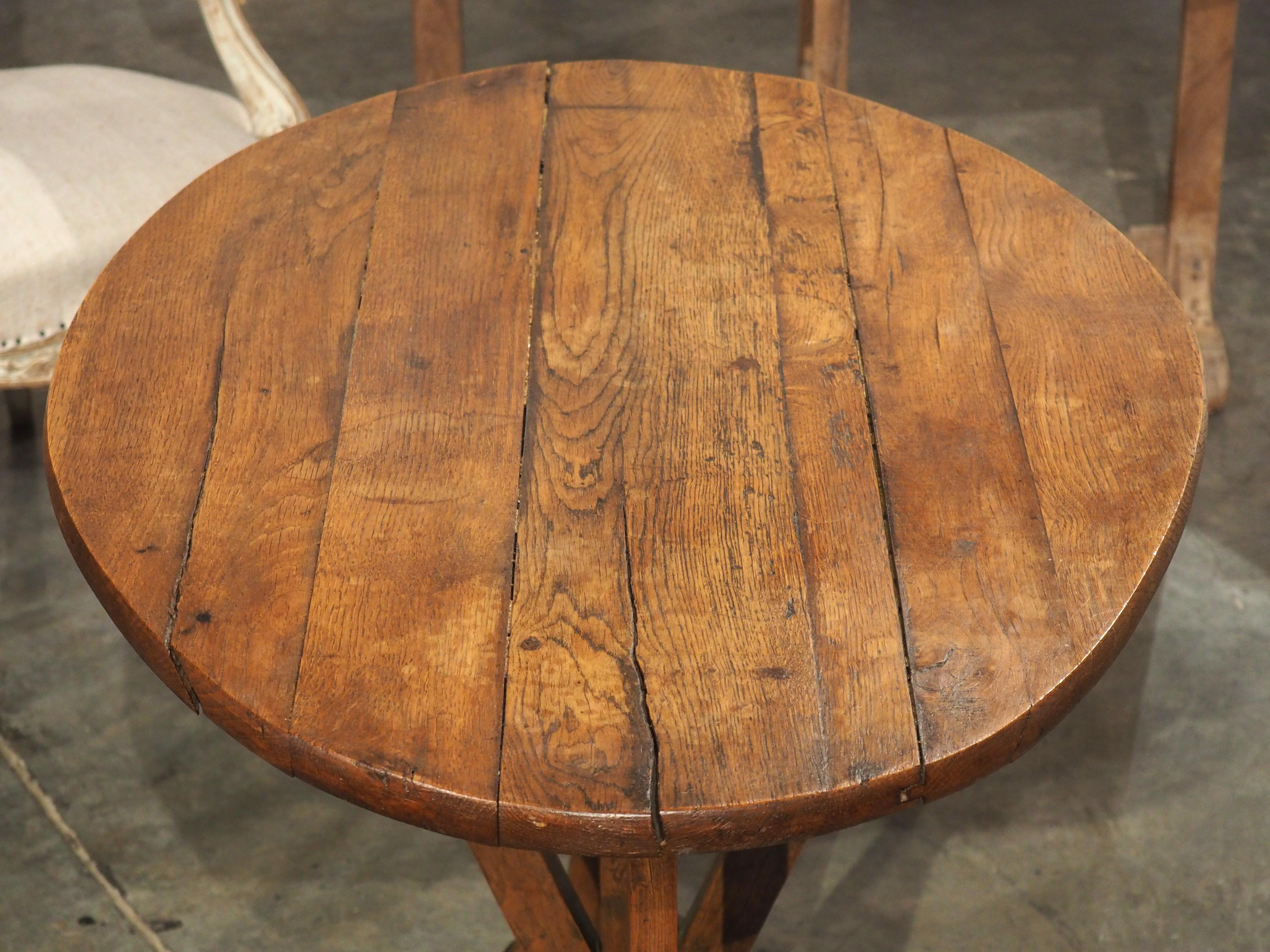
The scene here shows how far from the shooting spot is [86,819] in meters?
1.76

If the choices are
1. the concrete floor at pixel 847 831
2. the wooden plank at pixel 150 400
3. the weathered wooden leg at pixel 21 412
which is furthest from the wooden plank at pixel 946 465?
the weathered wooden leg at pixel 21 412

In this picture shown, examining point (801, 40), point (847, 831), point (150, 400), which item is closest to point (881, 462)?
point (150, 400)

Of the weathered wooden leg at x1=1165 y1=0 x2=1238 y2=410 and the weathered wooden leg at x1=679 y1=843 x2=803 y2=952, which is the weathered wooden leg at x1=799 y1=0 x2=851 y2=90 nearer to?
the weathered wooden leg at x1=1165 y1=0 x2=1238 y2=410

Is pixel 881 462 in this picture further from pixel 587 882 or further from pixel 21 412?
pixel 21 412

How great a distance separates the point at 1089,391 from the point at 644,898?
56 centimetres

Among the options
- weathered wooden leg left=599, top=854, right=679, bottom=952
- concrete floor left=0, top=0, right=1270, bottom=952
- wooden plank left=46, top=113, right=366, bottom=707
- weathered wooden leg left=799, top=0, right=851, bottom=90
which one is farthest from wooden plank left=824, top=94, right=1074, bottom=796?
weathered wooden leg left=799, top=0, right=851, bottom=90

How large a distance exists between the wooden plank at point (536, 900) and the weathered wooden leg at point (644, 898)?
0.07 meters

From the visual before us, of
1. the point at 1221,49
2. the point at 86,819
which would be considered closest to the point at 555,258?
the point at 86,819

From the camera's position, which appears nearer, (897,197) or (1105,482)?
(1105,482)

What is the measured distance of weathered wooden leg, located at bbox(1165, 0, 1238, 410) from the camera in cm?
221

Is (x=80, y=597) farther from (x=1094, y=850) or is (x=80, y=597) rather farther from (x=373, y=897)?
(x=1094, y=850)

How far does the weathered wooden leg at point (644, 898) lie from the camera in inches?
41.9

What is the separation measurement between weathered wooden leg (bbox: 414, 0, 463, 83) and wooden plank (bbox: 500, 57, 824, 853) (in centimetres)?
83

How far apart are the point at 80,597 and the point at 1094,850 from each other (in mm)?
1498
